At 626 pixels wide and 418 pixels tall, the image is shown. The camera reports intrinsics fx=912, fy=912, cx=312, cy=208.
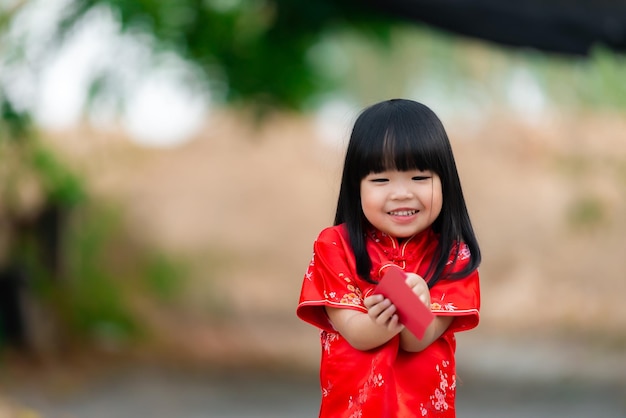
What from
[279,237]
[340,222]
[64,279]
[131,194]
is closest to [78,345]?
[64,279]

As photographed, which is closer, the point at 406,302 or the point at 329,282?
the point at 406,302

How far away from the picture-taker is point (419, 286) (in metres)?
1.69

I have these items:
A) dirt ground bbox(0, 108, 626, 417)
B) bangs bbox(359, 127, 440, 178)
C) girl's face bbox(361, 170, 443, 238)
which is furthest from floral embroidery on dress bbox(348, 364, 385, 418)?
dirt ground bbox(0, 108, 626, 417)

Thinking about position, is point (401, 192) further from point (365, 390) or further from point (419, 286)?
point (365, 390)

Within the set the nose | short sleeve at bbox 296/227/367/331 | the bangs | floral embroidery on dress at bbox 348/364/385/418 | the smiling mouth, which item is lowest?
floral embroidery on dress at bbox 348/364/385/418

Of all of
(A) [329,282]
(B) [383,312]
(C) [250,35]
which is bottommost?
(B) [383,312]

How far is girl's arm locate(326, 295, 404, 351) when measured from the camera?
5.44ft

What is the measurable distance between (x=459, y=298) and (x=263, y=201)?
9.23m

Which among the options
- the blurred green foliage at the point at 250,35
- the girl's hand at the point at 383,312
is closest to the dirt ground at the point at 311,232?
the blurred green foliage at the point at 250,35

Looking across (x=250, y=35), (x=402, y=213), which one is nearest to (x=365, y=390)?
(x=402, y=213)

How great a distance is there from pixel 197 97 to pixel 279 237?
12.4ft

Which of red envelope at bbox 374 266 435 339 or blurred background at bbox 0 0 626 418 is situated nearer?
red envelope at bbox 374 266 435 339

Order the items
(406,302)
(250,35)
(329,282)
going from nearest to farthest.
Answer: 1. (406,302)
2. (329,282)
3. (250,35)

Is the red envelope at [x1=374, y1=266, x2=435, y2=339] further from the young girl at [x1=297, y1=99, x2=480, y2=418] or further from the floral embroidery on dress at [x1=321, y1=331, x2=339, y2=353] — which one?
the floral embroidery on dress at [x1=321, y1=331, x2=339, y2=353]
